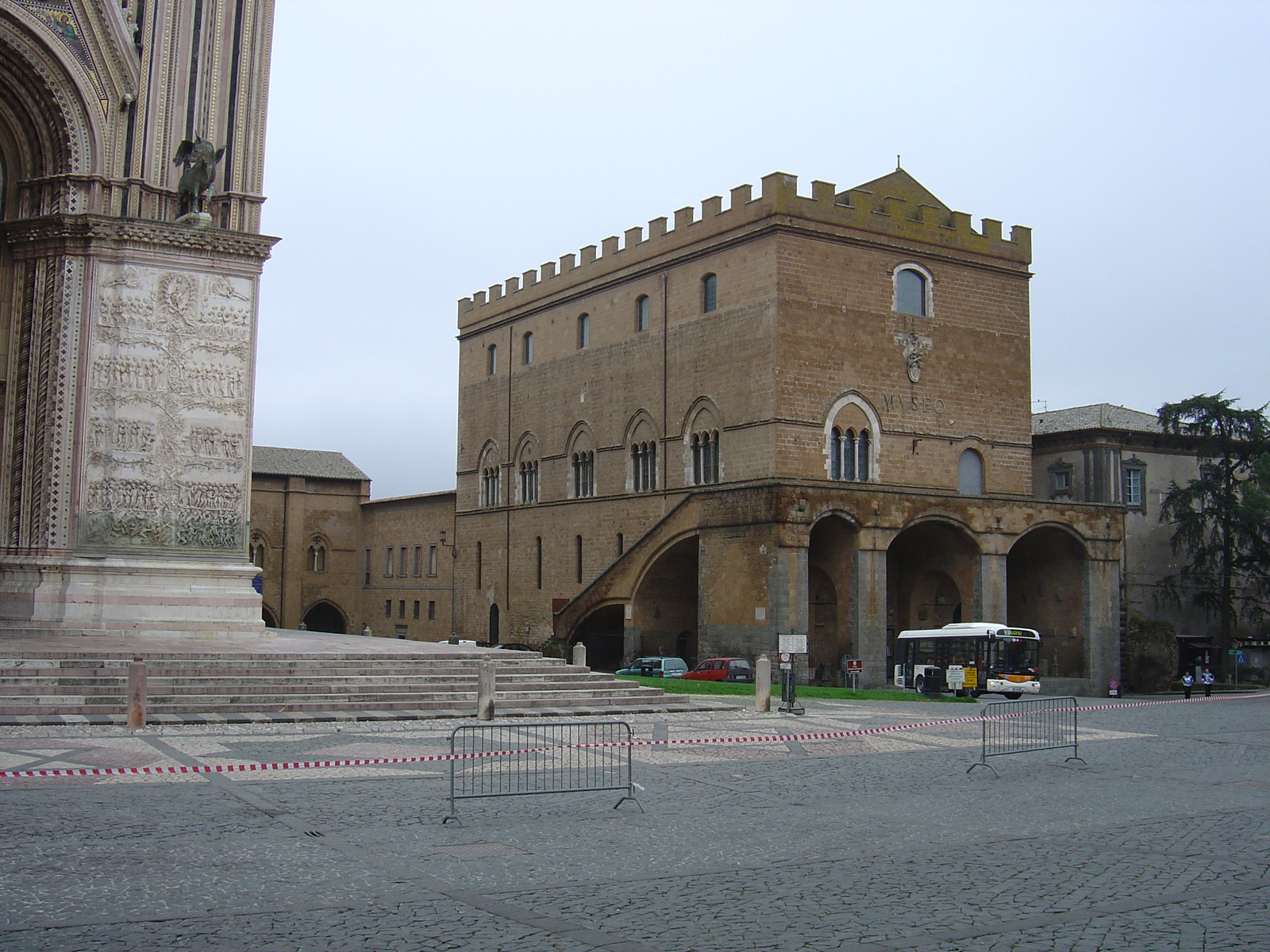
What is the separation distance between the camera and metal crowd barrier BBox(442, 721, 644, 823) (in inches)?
444

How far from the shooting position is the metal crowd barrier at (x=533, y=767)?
11.3m

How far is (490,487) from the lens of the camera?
165ft

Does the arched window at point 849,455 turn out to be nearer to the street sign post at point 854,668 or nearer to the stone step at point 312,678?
the street sign post at point 854,668

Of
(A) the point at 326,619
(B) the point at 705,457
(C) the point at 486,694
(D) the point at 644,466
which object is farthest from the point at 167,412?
(A) the point at 326,619

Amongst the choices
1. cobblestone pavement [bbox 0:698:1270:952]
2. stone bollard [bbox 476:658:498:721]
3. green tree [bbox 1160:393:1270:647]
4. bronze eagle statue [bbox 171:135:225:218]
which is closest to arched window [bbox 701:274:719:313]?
green tree [bbox 1160:393:1270:647]

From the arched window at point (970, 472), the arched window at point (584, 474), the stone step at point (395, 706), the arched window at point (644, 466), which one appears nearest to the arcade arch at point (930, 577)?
the arched window at point (970, 472)

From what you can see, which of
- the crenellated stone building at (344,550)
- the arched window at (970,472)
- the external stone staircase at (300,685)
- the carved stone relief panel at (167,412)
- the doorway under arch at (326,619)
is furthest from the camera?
the doorway under arch at (326,619)

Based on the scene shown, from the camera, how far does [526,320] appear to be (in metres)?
48.4

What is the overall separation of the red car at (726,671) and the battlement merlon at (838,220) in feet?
42.3

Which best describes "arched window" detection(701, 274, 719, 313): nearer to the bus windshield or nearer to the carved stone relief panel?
the bus windshield

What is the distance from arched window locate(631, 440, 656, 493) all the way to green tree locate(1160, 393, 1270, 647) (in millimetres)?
18069

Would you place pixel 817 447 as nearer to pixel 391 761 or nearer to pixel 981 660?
pixel 981 660

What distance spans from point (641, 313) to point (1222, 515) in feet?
68.8

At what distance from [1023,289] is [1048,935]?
36.8 meters
